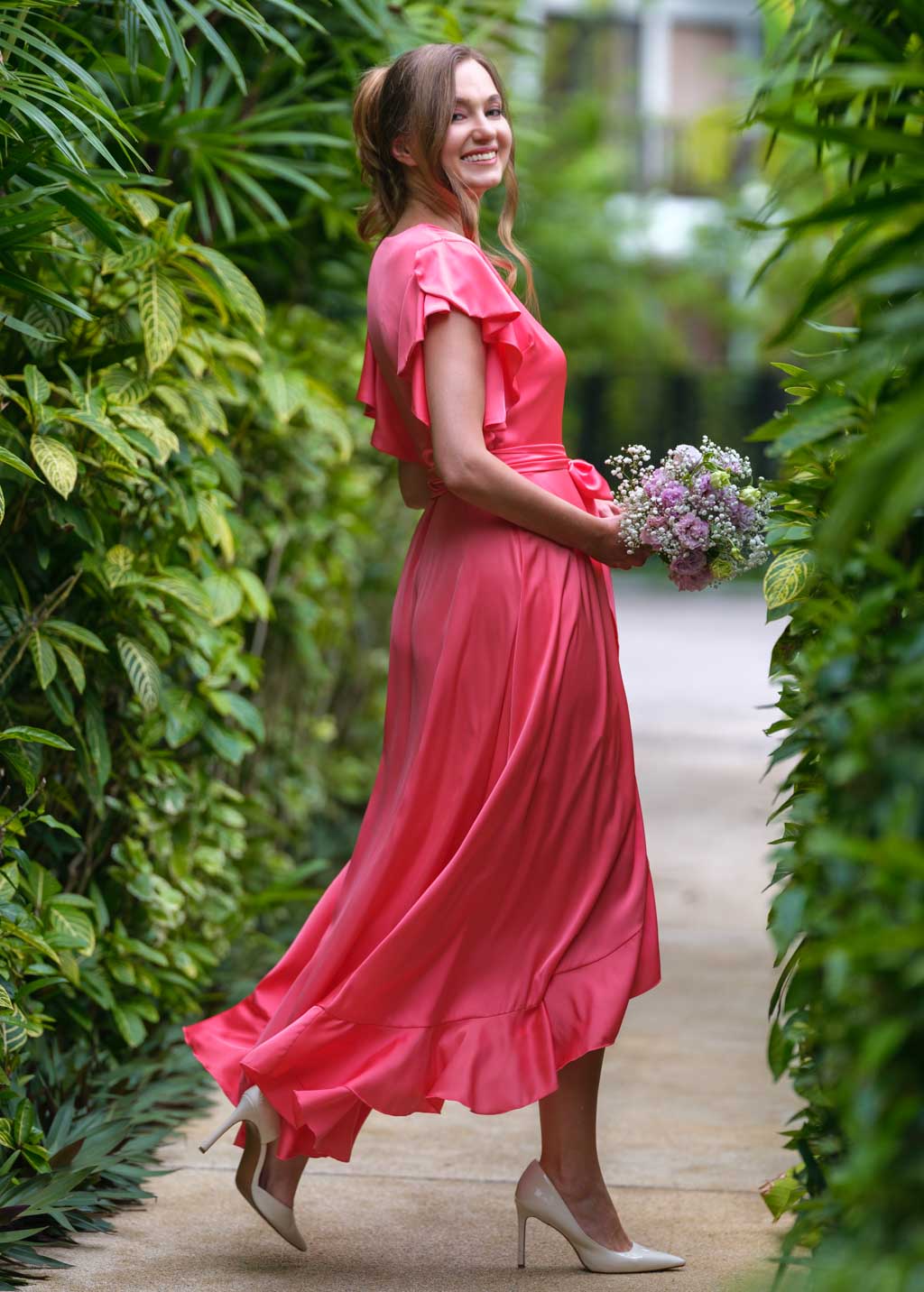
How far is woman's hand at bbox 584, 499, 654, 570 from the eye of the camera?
8.66 ft

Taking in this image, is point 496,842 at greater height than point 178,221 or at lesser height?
lesser

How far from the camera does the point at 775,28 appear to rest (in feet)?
12.8

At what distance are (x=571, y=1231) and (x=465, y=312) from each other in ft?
4.81

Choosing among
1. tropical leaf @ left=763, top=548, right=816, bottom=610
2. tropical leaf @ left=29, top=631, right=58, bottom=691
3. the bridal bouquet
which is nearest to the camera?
tropical leaf @ left=763, top=548, right=816, bottom=610

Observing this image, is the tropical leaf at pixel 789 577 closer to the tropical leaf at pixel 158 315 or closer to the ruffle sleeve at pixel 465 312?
the ruffle sleeve at pixel 465 312

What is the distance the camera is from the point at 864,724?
53.8 inches

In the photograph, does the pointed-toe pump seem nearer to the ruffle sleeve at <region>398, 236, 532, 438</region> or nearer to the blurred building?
the ruffle sleeve at <region>398, 236, 532, 438</region>

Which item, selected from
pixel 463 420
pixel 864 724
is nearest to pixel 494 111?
pixel 463 420

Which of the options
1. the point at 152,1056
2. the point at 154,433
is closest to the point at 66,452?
the point at 154,433

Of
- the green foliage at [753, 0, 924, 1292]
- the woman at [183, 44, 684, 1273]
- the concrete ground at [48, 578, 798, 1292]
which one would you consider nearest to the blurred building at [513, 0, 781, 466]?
the concrete ground at [48, 578, 798, 1292]

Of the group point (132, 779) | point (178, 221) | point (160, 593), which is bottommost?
point (132, 779)

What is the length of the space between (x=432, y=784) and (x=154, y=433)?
0.87m

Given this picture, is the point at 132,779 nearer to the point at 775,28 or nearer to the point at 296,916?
the point at 296,916

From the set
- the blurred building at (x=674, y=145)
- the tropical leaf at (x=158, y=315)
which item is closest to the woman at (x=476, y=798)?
the tropical leaf at (x=158, y=315)
